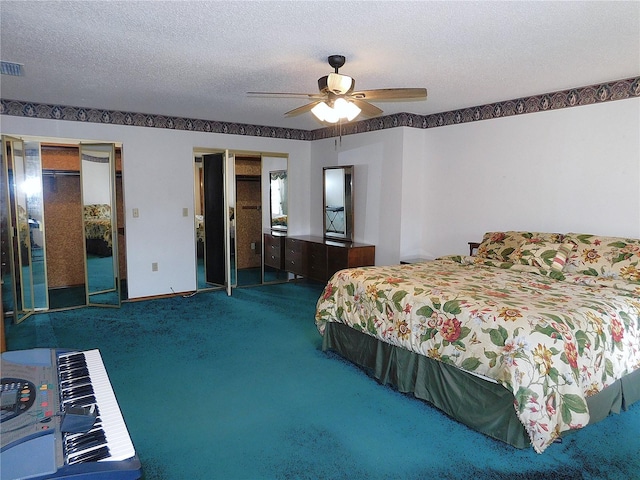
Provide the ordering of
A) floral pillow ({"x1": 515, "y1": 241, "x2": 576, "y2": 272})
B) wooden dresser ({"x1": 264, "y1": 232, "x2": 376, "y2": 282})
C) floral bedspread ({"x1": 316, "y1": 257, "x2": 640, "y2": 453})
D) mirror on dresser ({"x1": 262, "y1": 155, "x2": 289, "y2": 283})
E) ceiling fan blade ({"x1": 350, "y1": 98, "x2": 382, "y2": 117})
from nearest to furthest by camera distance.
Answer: floral bedspread ({"x1": 316, "y1": 257, "x2": 640, "y2": 453}), ceiling fan blade ({"x1": 350, "y1": 98, "x2": 382, "y2": 117}), floral pillow ({"x1": 515, "y1": 241, "x2": 576, "y2": 272}), wooden dresser ({"x1": 264, "y1": 232, "x2": 376, "y2": 282}), mirror on dresser ({"x1": 262, "y1": 155, "x2": 289, "y2": 283})

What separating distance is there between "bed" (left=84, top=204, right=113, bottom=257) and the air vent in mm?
1911

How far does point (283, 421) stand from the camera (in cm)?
266

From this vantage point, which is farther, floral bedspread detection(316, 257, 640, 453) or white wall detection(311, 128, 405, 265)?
white wall detection(311, 128, 405, 265)

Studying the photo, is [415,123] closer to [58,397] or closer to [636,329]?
[636,329]

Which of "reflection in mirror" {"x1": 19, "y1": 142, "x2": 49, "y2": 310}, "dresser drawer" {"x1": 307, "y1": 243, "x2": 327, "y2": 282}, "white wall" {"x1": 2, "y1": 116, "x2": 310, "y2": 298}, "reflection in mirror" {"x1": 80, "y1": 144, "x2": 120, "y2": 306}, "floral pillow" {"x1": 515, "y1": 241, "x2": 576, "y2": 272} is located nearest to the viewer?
"floral pillow" {"x1": 515, "y1": 241, "x2": 576, "y2": 272}

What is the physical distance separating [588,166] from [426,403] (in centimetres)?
264

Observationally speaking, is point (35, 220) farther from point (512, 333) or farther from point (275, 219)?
point (512, 333)

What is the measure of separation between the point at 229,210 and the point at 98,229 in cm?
163

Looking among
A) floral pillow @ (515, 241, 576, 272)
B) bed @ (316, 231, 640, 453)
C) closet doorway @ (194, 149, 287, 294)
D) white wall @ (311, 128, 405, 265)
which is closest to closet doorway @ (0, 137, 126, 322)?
closet doorway @ (194, 149, 287, 294)

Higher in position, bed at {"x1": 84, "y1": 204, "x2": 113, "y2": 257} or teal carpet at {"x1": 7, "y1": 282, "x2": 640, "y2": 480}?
bed at {"x1": 84, "y1": 204, "x2": 113, "y2": 257}

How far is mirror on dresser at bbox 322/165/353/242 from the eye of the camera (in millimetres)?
5945

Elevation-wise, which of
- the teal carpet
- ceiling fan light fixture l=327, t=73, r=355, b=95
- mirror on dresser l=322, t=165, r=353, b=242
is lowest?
the teal carpet

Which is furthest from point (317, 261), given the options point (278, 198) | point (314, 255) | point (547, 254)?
point (547, 254)

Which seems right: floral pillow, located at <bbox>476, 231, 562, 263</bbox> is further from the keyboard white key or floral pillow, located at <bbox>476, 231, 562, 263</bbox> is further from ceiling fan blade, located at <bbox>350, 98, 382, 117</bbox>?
the keyboard white key
